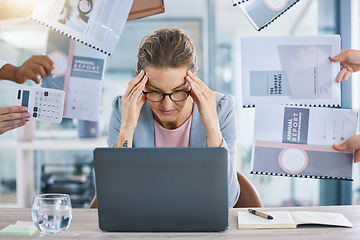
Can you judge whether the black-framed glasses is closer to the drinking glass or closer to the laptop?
the laptop

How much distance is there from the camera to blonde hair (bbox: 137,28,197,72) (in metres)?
1.51

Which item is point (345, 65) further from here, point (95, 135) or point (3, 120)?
point (95, 135)

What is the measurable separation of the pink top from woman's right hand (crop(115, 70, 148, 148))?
17cm

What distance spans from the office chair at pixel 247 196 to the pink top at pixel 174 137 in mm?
293

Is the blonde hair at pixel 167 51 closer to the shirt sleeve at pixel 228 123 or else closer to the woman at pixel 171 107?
the woman at pixel 171 107

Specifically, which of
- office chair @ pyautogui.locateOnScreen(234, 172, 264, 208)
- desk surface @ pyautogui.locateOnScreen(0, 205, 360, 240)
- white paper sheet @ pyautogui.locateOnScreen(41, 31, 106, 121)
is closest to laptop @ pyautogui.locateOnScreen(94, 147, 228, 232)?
desk surface @ pyautogui.locateOnScreen(0, 205, 360, 240)

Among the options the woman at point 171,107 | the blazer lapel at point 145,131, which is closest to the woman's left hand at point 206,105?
the woman at point 171,107

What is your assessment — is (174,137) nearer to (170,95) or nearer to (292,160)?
(170,95)

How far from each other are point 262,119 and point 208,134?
0.79ft

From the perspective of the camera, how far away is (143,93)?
156 centimetres

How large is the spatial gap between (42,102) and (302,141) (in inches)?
41.1

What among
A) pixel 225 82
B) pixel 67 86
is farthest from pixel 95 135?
pixel 67 86

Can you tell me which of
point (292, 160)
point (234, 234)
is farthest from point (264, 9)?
point (234, 234)

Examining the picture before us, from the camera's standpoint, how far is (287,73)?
1585 millimetres
